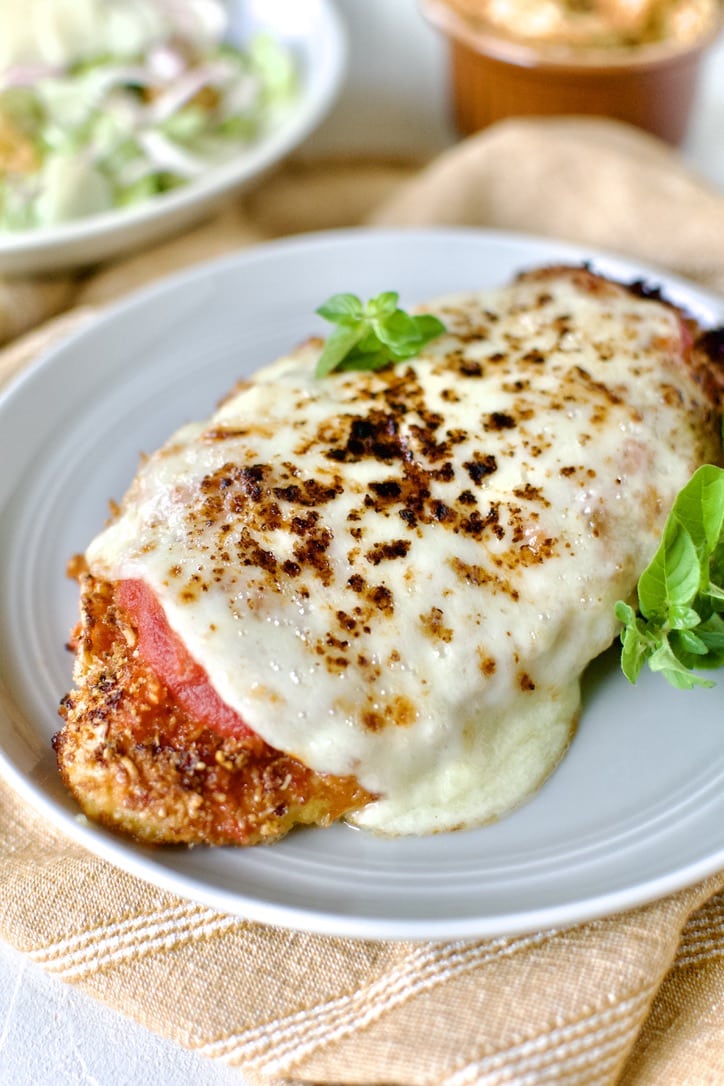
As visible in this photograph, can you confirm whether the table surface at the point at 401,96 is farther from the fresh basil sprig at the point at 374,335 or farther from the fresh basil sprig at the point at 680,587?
the fresh basil sprig at the point at 680,587

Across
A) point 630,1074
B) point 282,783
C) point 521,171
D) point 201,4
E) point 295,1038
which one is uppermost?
point 201,4

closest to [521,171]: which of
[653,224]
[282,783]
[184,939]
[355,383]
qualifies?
[653,224]

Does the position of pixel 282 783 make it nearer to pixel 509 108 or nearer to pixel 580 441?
pixel 580 441

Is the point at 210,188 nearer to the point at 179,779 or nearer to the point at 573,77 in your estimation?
the point at 573,77

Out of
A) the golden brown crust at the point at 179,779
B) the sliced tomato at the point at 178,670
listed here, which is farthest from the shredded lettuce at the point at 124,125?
the golden brown crust at the point at 179,779

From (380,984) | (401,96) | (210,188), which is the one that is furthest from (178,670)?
(401,96)

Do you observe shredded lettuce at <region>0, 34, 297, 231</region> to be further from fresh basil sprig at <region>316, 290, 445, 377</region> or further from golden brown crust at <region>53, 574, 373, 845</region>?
golden brown crust at <region>53, 574, 373, 845</region>

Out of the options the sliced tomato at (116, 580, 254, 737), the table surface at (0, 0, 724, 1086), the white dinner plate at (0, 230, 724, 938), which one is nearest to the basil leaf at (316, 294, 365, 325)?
the white dinner plate at (0, 230, 724, 938)
